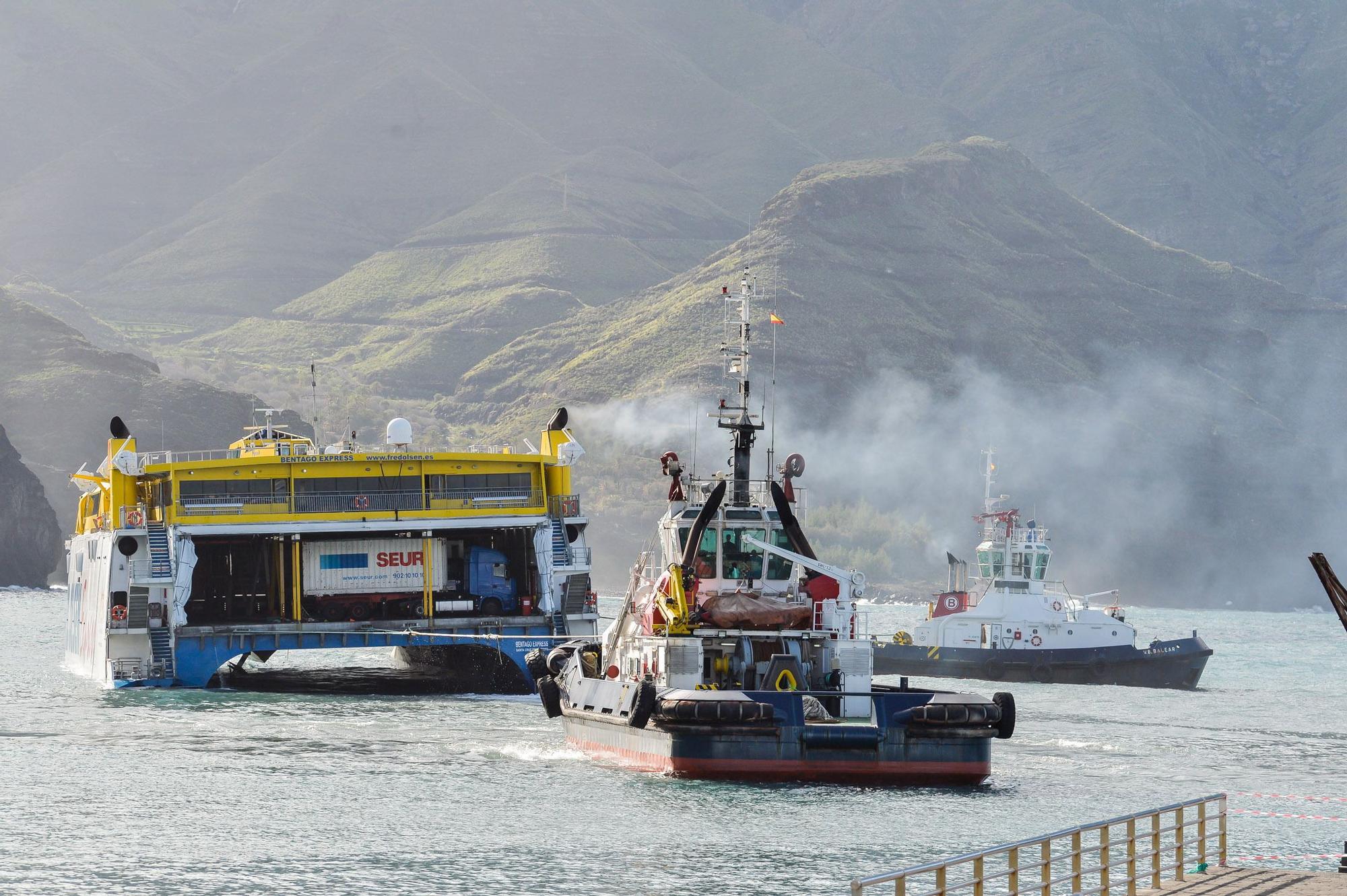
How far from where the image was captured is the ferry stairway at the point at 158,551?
59.5m

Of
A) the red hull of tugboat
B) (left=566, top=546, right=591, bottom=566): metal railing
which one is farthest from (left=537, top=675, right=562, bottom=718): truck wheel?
(left=566, top=546, right=591, bottom=566): metal railing

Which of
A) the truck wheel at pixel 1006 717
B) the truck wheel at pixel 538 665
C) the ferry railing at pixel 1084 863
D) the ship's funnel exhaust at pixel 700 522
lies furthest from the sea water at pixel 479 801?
the ship's funnel exhaust at pixel 700 522

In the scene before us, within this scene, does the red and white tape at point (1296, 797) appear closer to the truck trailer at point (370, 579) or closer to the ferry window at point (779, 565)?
the ferry window at point (779, 565)

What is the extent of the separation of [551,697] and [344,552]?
20182 millimetres

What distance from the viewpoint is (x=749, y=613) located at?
39.5m

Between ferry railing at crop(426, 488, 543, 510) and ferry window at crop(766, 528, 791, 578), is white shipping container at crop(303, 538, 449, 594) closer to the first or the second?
ferry railing at crop(426, 488, 543, 510)

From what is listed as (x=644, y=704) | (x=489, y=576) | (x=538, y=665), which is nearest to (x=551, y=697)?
(x=538, y=665)

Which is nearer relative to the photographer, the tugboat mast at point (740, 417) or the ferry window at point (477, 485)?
the tugboat mast at point (740, 417)

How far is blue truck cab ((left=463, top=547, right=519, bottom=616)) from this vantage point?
6650 cm

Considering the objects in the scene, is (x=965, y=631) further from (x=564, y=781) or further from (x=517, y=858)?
(x=517, y=858)

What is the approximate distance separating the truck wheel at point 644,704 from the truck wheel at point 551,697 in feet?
23.4

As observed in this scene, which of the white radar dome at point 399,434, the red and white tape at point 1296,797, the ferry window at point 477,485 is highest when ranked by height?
the white radar dome at point 399,434

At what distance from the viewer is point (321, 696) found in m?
63.9

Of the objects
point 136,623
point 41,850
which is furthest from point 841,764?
point 136,623
